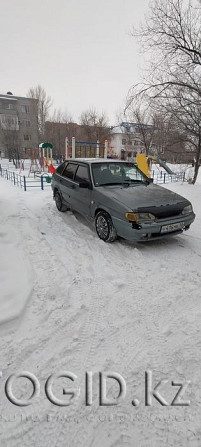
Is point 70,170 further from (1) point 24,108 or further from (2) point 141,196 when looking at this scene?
(1) point 24,108

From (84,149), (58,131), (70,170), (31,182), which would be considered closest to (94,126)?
(58,131)

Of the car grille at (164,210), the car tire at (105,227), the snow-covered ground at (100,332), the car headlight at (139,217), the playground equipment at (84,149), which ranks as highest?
the playground equipment at (84,149)

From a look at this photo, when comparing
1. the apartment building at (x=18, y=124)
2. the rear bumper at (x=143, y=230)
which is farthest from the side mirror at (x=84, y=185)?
the apartment building at (x=18, y=124)

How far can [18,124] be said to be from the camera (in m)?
42.1

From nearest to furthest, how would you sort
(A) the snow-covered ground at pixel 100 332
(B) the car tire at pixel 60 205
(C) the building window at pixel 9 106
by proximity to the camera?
(A) the snow-covered ground at pixel 100 332, (B) the car tire at pixel 60 205, (C) the building window at pixel 9 106

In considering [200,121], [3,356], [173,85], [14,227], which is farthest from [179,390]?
[200,121]

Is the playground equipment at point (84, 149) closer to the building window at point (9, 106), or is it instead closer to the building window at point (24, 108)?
the building window at point (24, 108)

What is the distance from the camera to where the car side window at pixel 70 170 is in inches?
218

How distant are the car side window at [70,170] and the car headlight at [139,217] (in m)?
2.37

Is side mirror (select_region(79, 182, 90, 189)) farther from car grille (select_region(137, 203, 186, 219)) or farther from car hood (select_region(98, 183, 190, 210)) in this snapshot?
car grille (select_region(137, 203, 186, 219))

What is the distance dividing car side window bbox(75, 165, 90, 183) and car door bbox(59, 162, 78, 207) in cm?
21

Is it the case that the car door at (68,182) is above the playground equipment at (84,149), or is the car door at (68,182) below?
below

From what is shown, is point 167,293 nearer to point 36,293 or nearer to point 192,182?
point 36,293

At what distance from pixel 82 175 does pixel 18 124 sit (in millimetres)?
43568
